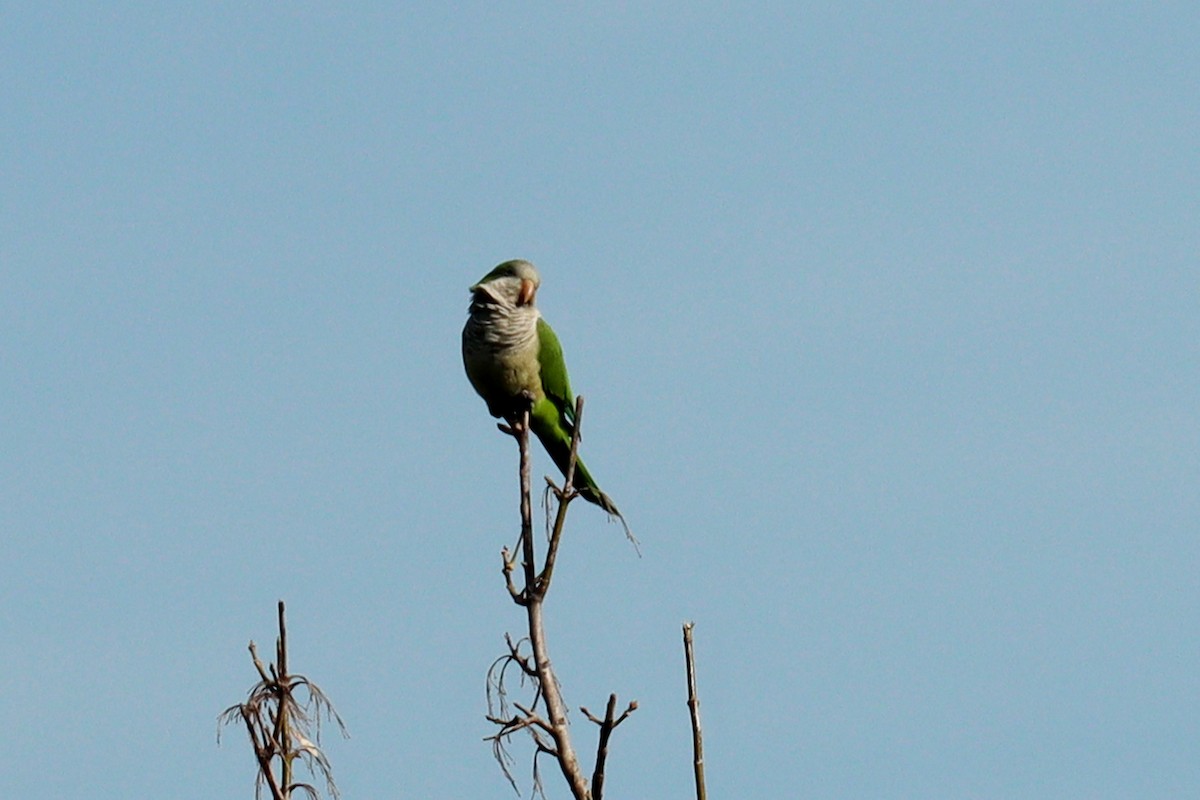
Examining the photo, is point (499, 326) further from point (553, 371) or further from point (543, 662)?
point (543, 662)

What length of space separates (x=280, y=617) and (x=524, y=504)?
3.61ft

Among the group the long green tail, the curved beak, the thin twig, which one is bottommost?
the thin twig

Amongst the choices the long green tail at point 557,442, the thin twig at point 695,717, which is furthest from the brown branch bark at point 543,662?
the long green tail at point 557,442

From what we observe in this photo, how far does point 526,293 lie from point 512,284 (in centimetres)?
9

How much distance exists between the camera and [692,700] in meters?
3.78

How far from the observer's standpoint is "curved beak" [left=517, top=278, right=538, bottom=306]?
8.29 metres

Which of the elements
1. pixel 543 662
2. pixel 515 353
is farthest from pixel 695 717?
pixel 515 353

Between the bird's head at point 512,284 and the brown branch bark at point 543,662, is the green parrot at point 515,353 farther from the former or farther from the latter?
the brown branch bark at point 543,662

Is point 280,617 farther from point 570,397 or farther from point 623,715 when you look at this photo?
point 570,397

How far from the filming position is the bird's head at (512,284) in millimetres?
8242

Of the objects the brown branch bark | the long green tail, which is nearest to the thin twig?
the brown branch bark

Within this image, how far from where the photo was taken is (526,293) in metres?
8.30

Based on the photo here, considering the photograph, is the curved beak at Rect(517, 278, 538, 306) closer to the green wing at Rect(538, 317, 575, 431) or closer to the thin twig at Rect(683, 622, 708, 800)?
the green wing at Rect(538, 317, 575, 431)

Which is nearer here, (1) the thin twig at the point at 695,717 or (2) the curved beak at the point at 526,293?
(1) the thin twig at the point at 695,717
